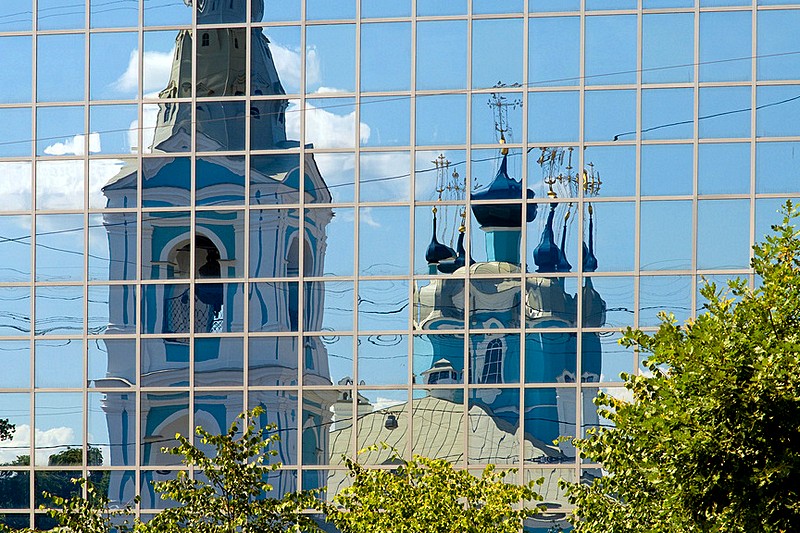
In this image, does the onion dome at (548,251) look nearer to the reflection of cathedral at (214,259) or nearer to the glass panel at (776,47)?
the reflection of cathedral at (214,259)

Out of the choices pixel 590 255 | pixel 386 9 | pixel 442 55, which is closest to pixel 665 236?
pixel 590 255

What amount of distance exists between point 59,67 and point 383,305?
9408mm

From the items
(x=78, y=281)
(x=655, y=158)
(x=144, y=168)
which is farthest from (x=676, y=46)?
(x=78, y=281)

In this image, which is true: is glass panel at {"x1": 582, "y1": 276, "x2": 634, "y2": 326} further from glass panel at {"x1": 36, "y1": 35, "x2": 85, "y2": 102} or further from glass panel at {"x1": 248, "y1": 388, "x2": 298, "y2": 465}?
glass panel at {"x1": 36, "y1": 35, "x2": 85, "y2": 102}

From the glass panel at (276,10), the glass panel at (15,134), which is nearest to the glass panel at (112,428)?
the glass panel at (15,134)

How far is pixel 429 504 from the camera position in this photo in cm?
2030

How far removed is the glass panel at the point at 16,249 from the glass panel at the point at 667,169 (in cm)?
1402

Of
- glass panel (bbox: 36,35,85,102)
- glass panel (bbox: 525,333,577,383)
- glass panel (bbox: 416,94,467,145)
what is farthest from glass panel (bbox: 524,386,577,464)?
glass panel (bbox: 36,35,85,102)

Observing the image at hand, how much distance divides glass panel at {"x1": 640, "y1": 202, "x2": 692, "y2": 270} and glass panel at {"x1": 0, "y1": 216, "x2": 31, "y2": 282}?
13.9 metres

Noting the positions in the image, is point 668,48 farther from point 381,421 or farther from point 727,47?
point 381,421

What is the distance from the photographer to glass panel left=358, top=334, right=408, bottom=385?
92.3 ft

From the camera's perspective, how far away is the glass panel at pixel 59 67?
29.8 metres

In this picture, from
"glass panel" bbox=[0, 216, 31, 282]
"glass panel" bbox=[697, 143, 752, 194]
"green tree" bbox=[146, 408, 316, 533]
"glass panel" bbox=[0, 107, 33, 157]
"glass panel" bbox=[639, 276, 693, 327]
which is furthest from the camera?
"glass panel" bbox=[0, 107, 33, 157]

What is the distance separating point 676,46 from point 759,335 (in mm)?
16374
